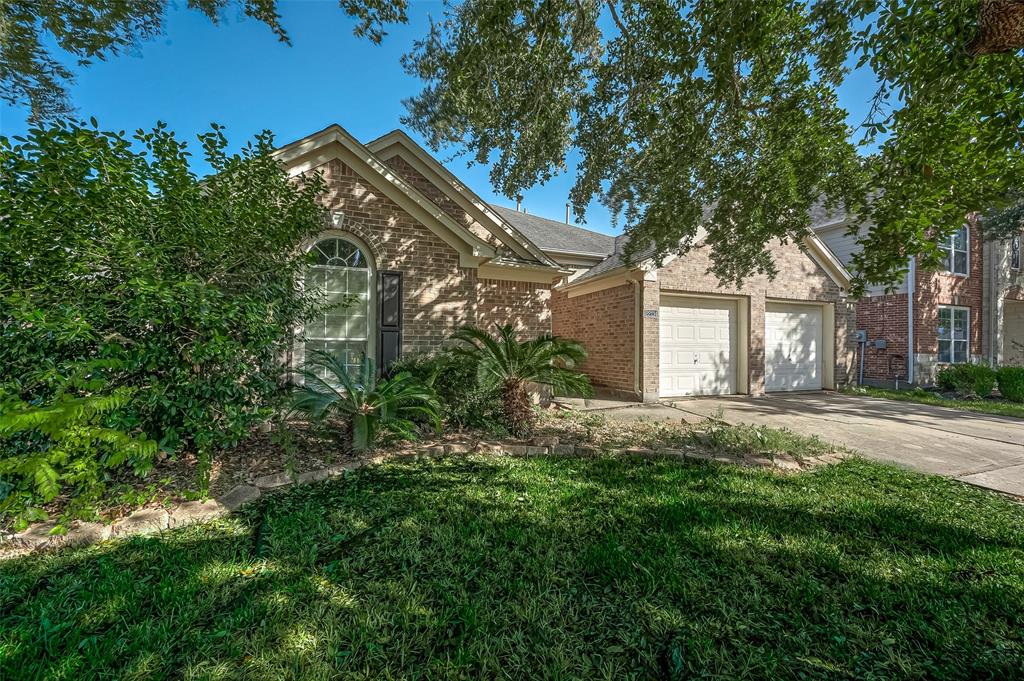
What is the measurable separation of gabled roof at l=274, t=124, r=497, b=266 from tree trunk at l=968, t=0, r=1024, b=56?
594 cm

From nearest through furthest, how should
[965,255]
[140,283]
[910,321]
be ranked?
1. [140,283]
2. [910,321]
3. [965,255]

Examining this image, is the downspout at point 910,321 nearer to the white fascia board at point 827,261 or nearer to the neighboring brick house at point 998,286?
the white fascia board at point 827,261

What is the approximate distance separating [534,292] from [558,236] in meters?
7.54

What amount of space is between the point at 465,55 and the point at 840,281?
12.4 metres

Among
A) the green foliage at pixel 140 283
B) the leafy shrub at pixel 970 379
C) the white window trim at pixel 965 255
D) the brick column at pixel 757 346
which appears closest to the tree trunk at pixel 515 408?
the green foliage at pixel 140 283

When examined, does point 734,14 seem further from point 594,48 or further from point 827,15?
point 594,48

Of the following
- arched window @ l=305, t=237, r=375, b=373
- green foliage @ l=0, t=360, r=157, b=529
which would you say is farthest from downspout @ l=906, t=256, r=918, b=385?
green foliage @ l=0, t=360, r=157, b=529

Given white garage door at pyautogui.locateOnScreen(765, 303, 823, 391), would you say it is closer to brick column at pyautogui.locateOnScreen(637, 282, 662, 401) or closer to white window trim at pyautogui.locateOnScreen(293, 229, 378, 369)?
brick column at pyautogui.locateOnScreen(637, 282, 662, 401)

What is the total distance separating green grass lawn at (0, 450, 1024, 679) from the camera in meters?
2.00

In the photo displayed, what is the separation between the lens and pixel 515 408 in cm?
599

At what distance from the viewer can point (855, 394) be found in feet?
37.7

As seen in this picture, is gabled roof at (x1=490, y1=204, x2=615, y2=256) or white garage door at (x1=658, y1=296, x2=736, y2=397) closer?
white garage door at (x1=658, y1=296, x2=736, y2=397)

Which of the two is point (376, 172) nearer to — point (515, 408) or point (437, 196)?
point (437, 196)

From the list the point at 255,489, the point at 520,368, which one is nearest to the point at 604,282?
the point at 520,368
